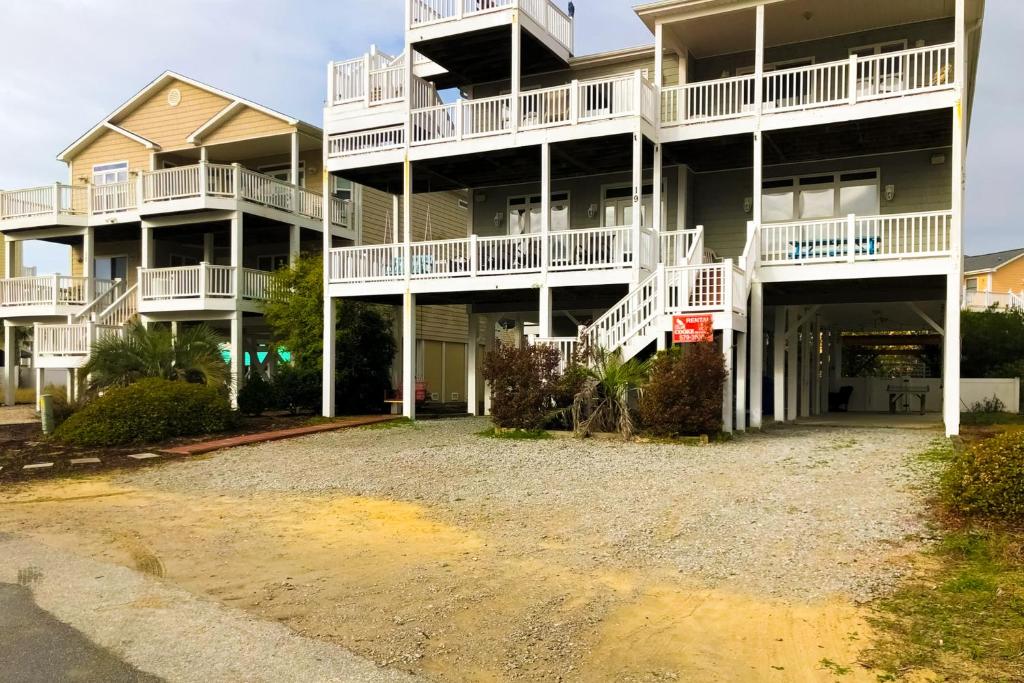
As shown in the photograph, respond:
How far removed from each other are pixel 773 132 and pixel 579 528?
39.7ft

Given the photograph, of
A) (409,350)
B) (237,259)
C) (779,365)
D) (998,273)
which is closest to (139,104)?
(237,259)

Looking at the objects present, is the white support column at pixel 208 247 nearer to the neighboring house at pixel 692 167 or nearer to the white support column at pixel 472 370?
the neighboring house at pixel 692 167

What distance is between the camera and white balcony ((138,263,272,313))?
23578mm

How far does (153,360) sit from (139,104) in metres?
15.1

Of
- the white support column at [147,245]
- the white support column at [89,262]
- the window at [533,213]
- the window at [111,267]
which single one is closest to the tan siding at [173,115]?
the white support column at [89,262]

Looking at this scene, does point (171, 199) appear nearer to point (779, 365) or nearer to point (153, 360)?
point (153, 360)

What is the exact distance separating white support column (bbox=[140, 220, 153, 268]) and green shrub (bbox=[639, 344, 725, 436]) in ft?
58.3

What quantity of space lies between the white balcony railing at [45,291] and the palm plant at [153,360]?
9.67 meters

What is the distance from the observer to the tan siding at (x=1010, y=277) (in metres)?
46.4

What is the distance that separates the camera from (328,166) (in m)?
20.6

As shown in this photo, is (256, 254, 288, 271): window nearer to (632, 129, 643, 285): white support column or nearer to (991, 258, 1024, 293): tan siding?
(632, 129, 643, 285): white support column

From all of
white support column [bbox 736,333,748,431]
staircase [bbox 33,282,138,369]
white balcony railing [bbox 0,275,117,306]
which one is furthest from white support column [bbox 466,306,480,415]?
white balcony railing [bbox 0,275,117,306]

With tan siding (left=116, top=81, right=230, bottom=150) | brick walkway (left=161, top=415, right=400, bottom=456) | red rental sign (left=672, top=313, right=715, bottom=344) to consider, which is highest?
tan siding (left=116, top=81, right=230, bottom=150)

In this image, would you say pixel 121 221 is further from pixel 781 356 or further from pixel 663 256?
pixel 781 356
